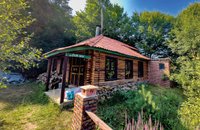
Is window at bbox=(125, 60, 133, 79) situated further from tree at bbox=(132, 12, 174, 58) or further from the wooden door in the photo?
tree at bbox=(132, 12, 174, 58)

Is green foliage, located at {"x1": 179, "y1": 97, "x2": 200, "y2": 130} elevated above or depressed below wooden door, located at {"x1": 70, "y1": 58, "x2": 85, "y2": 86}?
below

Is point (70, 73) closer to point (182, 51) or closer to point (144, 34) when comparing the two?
point (182, 51)

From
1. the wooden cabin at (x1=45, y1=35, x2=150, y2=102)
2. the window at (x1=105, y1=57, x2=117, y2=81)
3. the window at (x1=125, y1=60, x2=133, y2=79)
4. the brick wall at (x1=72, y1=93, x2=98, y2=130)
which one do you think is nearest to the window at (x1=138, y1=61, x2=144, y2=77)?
the wooden cabin at (x1=45, y1=35, x2=150, y2=102)

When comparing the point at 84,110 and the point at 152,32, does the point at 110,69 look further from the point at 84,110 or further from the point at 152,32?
the point at 152,32

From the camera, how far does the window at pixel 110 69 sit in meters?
7.15

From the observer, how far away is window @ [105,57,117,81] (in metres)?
7.15

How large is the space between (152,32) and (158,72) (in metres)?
7.30

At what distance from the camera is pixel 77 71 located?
25.0 ft

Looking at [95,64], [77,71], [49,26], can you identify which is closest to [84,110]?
[95,64]

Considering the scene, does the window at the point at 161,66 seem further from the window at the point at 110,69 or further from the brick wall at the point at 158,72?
the window at the point at 110,69

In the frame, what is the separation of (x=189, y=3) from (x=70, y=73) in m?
14.9

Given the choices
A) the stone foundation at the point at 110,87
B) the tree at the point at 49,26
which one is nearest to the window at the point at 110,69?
the stone foundation at the point at 110,87

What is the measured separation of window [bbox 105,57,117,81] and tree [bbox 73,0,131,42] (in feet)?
30.0

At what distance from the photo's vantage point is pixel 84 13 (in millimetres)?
16797
